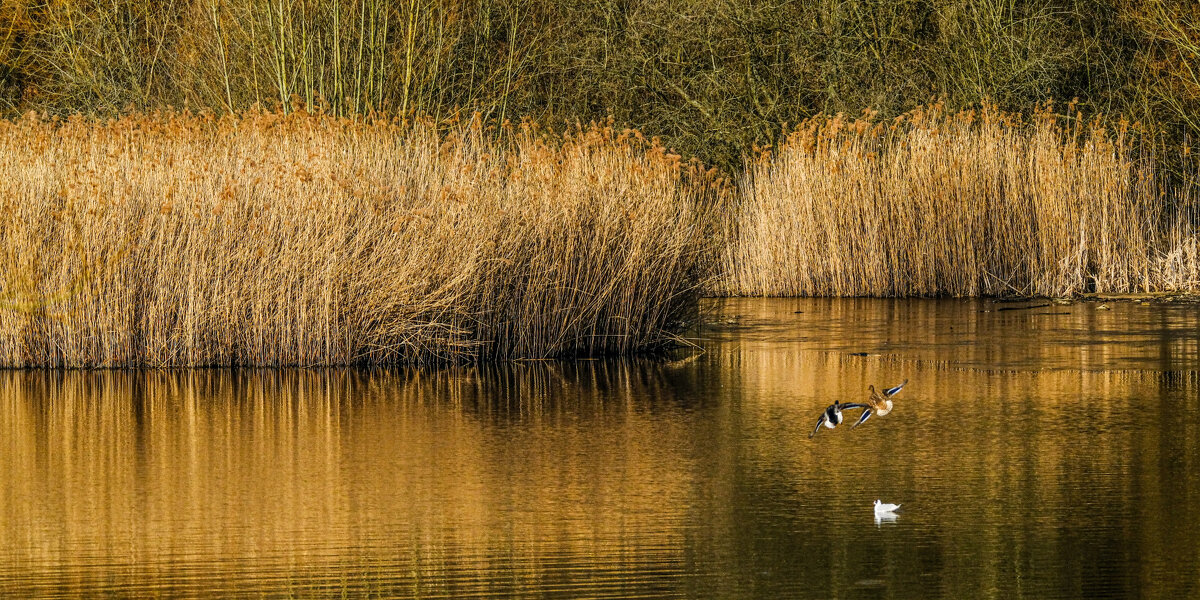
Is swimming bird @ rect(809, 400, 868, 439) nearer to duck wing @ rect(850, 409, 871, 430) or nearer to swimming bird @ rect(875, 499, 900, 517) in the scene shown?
duck wing @ rect(850, 409, 871, 430)

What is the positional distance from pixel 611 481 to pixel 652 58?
16845mm

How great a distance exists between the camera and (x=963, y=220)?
17.6 meters

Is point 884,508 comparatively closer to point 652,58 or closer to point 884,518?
point 884,518

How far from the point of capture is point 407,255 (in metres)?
11.8

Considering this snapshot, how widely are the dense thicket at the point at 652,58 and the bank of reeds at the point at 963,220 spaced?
445 centimetres

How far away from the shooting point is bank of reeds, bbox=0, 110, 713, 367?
1164 cm

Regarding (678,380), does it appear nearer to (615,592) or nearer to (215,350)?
(215,350)

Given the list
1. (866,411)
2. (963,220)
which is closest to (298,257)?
(866,411)

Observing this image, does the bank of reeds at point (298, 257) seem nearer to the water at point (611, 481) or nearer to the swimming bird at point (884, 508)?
the water at point (611, 481)

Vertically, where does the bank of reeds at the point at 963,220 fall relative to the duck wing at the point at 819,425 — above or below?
above

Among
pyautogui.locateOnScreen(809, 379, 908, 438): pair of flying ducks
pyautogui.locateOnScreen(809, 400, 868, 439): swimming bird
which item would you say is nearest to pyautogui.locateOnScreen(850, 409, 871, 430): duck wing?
pyautogui.locateOnScreen(809, 379, 908, 438): pair of flying ducks

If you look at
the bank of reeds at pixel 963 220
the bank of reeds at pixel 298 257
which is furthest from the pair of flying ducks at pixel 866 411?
the bank of reeds at pixel 963 220

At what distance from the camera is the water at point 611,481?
5.54 m

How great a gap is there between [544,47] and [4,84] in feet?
26.2
